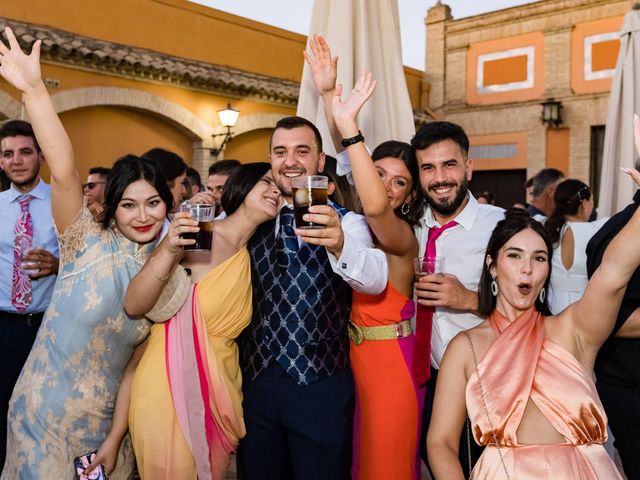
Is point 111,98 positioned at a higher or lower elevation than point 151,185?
higher

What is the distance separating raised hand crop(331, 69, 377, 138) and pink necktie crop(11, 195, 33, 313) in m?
1.81

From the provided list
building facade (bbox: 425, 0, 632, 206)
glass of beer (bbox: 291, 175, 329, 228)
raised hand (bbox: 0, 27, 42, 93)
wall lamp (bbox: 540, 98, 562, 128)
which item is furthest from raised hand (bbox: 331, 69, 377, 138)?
wall lamp (bbox: 540, 98, 562, 128)

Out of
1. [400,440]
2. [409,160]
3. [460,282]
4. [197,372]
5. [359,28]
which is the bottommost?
[400,440]

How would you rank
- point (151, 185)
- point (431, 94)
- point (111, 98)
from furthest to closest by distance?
point (431, 94) < point (111, 98) < point (151, 185)

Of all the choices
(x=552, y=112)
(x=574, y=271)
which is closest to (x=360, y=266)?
(x=574, y=271)

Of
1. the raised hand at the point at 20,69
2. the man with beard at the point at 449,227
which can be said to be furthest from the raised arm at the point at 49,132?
the man with beard at the point at 449,227

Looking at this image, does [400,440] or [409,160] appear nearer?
[400,440]

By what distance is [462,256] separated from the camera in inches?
99.4

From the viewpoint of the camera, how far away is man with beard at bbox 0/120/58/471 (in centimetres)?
314

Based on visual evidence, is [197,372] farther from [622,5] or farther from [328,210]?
[622,5]

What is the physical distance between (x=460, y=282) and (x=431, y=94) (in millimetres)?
15450

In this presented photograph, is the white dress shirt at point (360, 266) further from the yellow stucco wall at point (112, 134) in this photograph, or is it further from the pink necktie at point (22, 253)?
the yellow stucco wall at point (112, 134)

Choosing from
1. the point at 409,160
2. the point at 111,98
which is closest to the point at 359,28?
the point at 409,160

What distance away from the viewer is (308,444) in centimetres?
228
